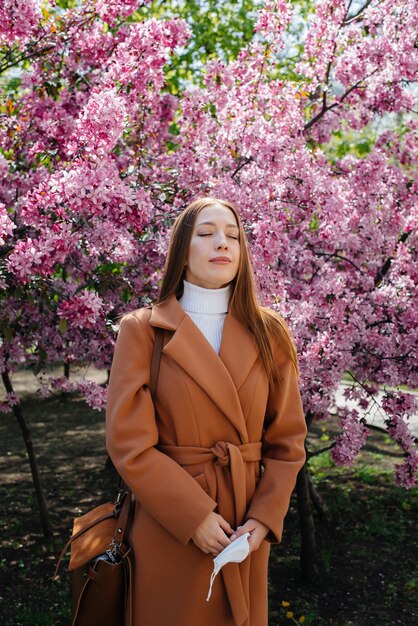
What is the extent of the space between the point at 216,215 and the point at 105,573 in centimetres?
119

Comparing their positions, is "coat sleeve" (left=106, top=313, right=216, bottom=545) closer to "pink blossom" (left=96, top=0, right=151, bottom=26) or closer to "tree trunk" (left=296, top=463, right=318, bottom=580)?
"tree trunk" (left=296, top=463, right=318, bottom=580)

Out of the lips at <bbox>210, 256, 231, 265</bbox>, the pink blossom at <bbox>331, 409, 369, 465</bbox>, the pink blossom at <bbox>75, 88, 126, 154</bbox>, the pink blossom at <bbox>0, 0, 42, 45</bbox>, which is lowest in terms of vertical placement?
the pink blossom at <bbox>331, 409, 369, 465</bbox>

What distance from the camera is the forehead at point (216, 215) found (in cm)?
236

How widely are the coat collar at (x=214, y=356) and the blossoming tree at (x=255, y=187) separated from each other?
104 centimetres

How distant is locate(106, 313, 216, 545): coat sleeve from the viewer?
2.07 meters

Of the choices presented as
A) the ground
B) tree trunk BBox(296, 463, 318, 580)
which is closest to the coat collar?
the ground

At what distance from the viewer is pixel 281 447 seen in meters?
2.34

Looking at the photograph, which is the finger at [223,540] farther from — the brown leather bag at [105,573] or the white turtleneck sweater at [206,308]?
the white turtleneck sweater at [206,308]

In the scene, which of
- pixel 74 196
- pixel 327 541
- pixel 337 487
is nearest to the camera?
pixel 74 196

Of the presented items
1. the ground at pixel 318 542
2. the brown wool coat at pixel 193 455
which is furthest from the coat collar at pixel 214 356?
the ground at pixel 318 542

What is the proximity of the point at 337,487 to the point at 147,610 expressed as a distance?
4.41 meters

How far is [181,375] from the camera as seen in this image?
2.22 metres

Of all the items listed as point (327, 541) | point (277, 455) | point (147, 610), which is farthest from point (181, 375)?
point (327, 541)

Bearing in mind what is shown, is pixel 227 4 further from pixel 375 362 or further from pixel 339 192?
pixel 375 362
